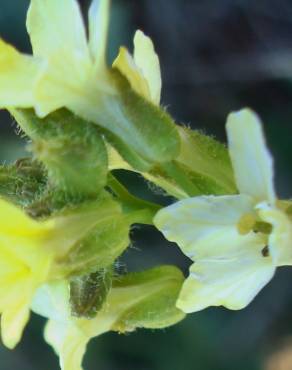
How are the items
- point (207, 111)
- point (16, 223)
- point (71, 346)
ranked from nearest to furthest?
point (16, 223) < point (71, 346) < point (207, 111)

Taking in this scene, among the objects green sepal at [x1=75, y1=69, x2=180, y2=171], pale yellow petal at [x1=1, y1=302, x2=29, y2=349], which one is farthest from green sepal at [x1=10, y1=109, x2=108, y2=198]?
pale yellow petal at [x1=1, y1=302, x2=29, y2=349]

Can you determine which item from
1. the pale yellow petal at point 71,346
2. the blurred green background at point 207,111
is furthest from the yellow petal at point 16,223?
the blurred green background at point 207,111

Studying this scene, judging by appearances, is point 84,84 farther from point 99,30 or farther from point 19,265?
point 19,265

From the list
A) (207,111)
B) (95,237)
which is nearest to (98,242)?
(95,237)

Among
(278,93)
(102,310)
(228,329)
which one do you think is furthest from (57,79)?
(278,93)

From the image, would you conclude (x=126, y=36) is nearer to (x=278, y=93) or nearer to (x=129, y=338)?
(x=278, y=93)

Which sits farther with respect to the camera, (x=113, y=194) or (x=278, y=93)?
(x=278, y=93)
